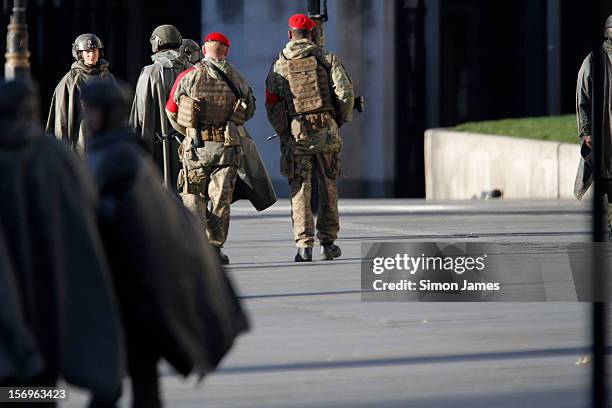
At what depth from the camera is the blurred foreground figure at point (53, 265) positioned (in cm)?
569

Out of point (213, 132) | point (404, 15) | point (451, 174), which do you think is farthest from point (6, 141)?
point (404, 15)

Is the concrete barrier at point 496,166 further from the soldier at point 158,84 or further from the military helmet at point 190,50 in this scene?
the soldier at point 158,84

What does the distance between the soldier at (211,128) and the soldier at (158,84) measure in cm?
62

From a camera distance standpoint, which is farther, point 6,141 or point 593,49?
point 593,49

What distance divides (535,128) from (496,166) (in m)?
1.27

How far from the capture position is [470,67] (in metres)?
41.1

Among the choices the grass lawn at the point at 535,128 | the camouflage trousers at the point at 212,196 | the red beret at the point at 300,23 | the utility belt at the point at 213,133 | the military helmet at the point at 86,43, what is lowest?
the camouflage trousers at the point at 212,196

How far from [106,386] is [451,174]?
82.9ft

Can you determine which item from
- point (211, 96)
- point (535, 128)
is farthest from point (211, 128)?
point (535, 128)

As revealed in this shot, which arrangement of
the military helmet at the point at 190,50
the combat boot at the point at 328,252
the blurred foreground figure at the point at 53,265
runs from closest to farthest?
the blurred foreground figure at the point at 53,265
the combat boot at the point at 328,252
the military helmet at the point at 190,50

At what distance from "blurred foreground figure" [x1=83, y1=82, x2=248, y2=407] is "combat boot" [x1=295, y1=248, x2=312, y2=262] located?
8980 millimetres

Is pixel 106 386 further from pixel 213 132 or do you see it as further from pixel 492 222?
pixel 492 222

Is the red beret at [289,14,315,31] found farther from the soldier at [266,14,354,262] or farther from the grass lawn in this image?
the grass lawn

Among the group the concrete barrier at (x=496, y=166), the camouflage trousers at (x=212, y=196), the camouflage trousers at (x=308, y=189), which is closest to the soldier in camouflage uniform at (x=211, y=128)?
the camouflage trousers at (x=212, y=196)
